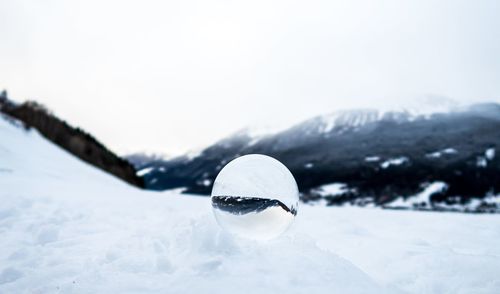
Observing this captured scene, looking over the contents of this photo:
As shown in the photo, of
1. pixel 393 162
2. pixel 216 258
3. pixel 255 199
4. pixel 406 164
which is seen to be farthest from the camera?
pixel 393 162

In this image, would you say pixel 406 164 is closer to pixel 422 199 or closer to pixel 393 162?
pixel 393 162

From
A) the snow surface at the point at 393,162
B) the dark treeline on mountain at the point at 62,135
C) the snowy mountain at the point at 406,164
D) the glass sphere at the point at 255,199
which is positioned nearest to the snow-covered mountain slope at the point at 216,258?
the glass sphere at the point at 255,199

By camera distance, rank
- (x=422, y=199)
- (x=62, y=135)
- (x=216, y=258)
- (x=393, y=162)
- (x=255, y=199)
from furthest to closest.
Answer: (x=393, y=162)
(x=422, y=199)
(x=62, y=135)
(x=255, y=199)
(x=216, y=258)

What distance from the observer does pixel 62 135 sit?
983 inches

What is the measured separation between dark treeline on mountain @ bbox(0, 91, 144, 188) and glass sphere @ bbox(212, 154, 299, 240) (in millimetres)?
22164

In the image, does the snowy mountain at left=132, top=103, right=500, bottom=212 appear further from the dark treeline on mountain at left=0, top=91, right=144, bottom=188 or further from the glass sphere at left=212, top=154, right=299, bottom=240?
the glass sphere at left=212, top=154, right=299, bottom=240

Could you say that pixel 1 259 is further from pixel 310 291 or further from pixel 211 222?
pixel 310 291

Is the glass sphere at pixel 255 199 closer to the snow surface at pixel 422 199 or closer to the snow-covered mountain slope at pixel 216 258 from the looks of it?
the snow-covered mountain slope at pixel 216 258

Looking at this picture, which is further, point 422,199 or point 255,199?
point 422,199

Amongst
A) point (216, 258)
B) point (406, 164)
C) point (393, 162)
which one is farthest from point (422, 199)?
point (216, 258)

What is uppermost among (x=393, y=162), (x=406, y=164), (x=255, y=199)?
(x=393, y=162)

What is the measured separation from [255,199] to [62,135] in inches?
1014

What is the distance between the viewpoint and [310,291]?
253cm

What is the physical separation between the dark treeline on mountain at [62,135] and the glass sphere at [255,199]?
2216cm
